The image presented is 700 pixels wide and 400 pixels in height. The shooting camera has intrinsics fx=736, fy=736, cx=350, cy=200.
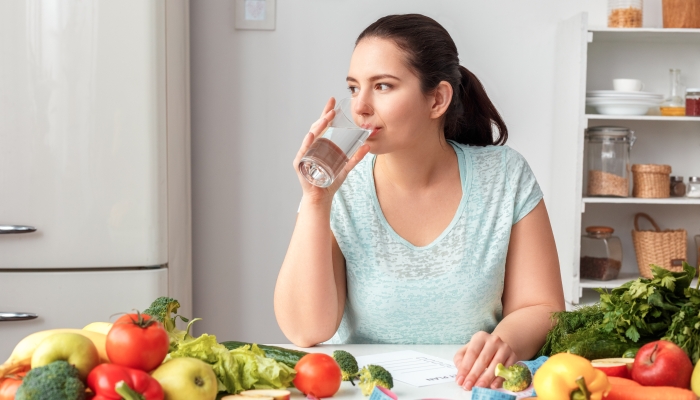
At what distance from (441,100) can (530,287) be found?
0.46m

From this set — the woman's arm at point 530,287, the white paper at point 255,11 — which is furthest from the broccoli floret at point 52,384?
the white paper at point 255,11

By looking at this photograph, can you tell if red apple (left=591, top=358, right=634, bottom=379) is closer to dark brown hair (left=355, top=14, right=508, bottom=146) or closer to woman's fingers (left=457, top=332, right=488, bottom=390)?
woman's fingers (left=457, top=332, right=488, bottom=390)

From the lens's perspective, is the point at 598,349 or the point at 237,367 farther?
the point at 598,349

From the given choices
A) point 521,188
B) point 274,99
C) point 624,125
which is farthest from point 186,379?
point 624,125

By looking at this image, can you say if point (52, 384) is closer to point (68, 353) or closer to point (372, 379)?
point (68, 353)

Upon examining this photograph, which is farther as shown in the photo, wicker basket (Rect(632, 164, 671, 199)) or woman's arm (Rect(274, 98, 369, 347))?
wicker basket (Rect(632, 164, 671, 199))

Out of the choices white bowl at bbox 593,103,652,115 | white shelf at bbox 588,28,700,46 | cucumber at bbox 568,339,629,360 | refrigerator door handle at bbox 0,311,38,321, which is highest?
white shelf at bbox 588,28,700,46

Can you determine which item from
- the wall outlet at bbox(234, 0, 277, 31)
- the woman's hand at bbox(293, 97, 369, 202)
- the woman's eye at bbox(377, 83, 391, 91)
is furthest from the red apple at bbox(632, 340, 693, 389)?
the wall outlet at bbox(234, 0, 277, 31)

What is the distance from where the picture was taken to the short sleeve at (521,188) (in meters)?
1.67

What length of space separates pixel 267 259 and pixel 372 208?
1.34 meters

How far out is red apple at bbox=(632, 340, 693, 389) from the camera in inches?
37.7

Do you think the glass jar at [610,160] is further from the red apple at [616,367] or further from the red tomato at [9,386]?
the red tomato at [9,386]

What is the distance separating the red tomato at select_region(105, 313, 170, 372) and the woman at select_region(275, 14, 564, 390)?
0.62 meters

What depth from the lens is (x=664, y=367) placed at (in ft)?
3.14
